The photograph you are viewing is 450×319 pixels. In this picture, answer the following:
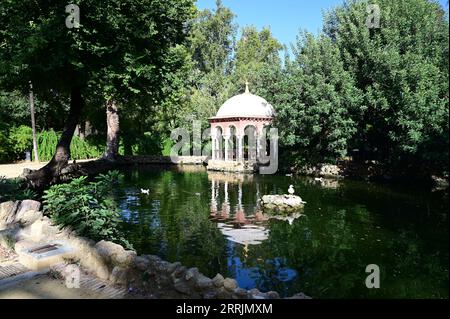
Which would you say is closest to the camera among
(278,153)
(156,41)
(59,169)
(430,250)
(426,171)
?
(430,250)

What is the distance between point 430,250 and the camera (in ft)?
35.0

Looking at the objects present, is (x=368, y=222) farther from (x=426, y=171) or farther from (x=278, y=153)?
(x=278, y=153)

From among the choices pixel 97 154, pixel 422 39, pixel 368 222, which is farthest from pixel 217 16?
pixel 368 222

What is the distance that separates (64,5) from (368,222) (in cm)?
1474

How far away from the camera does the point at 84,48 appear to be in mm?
17234

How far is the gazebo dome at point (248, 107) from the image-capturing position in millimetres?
30359

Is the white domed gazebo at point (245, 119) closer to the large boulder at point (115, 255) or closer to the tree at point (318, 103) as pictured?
the tree at point (318, 103)

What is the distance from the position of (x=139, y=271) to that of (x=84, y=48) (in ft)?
44.0

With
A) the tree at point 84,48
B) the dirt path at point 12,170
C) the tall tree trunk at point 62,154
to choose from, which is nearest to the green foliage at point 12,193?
the tree at point 84,48

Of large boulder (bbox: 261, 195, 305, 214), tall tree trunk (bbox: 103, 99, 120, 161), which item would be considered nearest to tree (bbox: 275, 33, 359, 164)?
large boulder (bbox: 261, 195, 305, 214)

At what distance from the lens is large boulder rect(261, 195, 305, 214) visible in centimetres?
1571

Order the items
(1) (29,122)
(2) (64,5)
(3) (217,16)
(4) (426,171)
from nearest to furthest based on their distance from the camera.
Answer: (2) (64,5)
(4) (426,171)
(1) (29,122)
(3) (217,16)

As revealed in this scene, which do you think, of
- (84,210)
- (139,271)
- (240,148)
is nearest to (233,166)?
(240,148)

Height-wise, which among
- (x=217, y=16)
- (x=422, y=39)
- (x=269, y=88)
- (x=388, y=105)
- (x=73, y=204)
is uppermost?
(x=217, y=16)
